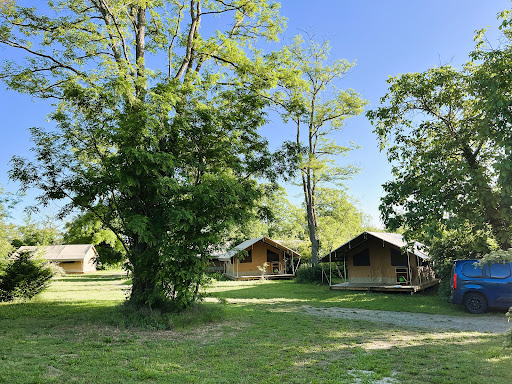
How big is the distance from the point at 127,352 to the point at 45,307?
343 inches

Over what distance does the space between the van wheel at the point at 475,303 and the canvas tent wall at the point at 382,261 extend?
5318 mm

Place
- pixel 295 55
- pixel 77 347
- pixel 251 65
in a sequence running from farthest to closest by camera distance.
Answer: pixel 295 55 → pixel 251 65 → pixel 77 347

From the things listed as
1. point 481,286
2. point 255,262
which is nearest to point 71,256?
point 255,262

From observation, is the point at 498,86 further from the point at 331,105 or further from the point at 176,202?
the point at 331,105

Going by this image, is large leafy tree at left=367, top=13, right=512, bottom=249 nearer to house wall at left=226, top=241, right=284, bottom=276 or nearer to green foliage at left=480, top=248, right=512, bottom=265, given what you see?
green foliage at left=480, top=248, right=512, bottom=265

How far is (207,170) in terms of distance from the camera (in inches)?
425

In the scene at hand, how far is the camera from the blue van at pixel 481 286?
10914 mm

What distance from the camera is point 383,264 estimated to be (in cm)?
1920

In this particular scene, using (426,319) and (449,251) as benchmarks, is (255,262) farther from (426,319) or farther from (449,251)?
(426,319)

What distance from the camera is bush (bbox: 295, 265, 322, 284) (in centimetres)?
2459

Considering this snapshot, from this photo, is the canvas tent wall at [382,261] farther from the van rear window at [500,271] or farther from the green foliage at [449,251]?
the van rear window at [500,271]

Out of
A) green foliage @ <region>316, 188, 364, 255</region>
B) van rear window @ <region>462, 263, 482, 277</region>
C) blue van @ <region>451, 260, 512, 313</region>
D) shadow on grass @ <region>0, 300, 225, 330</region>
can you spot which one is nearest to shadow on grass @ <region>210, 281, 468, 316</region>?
blue van @ <region>451, 260, 512, 313</region>

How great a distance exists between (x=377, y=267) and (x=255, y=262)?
1334 centimetres

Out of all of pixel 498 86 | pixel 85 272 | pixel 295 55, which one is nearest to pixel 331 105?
pixel 295 55
